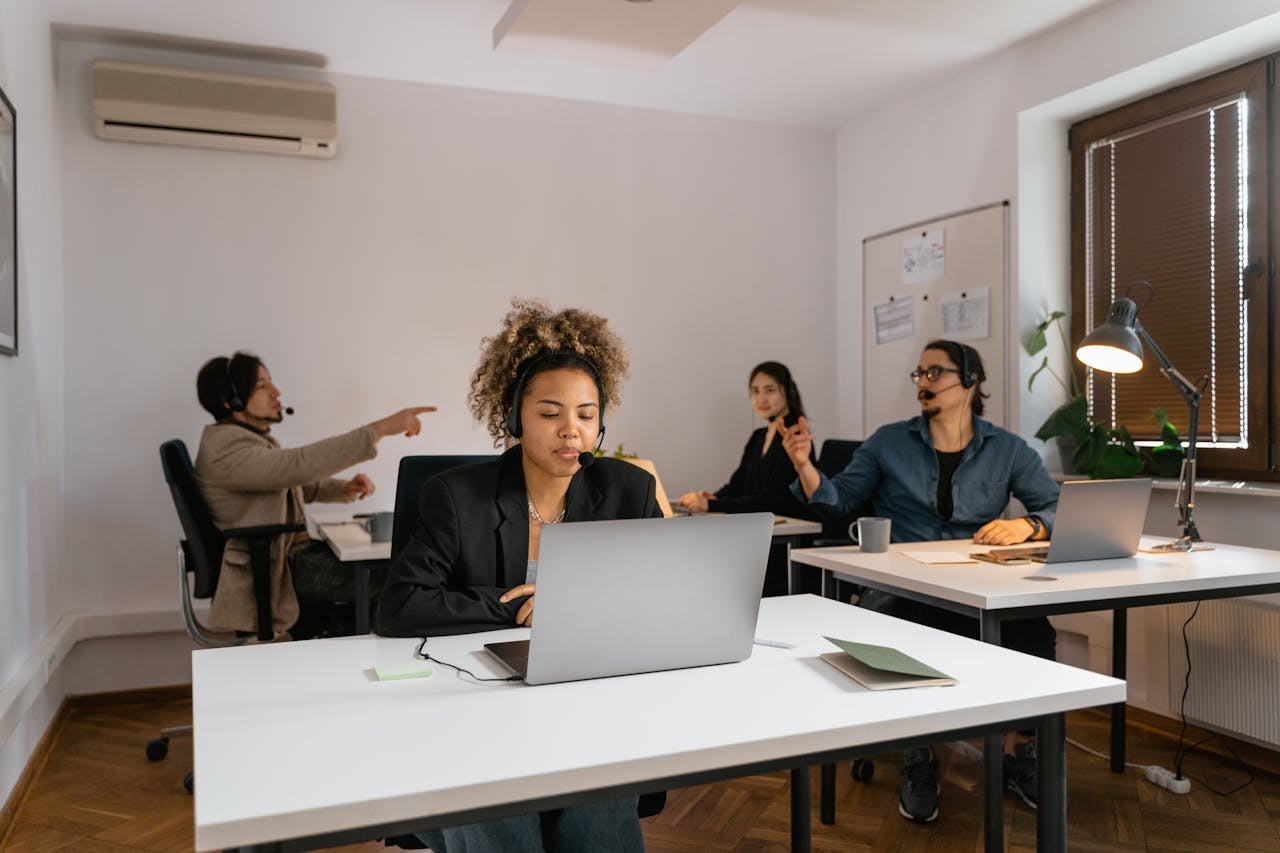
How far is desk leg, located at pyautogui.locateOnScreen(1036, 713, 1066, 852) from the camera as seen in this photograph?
1.34 meters

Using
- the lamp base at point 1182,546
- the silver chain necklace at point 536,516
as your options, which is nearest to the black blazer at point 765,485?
the lamp base at point 1182,546

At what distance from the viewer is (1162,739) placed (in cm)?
342

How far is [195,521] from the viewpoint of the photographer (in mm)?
3127

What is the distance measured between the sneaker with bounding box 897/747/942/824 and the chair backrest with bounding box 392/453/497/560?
152 centimetres


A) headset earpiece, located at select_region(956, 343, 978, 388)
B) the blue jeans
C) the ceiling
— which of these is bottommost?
the blue jeans

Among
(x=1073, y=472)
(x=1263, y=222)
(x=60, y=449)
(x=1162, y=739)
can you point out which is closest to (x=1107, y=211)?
(x=1263, y=222)

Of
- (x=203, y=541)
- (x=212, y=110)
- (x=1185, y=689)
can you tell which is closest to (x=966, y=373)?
(x=1185, y=689)

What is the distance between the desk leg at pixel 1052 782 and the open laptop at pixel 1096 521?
3.74ft

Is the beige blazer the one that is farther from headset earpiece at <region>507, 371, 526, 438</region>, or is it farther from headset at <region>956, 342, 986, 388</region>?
headset at <region>956, 342, 986, 388</region>

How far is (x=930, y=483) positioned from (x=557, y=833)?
204 centimetres

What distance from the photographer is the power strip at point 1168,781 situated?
115 inches

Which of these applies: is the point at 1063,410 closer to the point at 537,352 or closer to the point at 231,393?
the point at 537,352

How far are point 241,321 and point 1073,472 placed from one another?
11.4 feet

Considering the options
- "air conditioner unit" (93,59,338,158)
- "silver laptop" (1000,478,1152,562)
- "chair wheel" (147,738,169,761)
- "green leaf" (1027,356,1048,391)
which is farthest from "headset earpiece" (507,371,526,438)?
"green leaf" (1027,356,1048,391)
